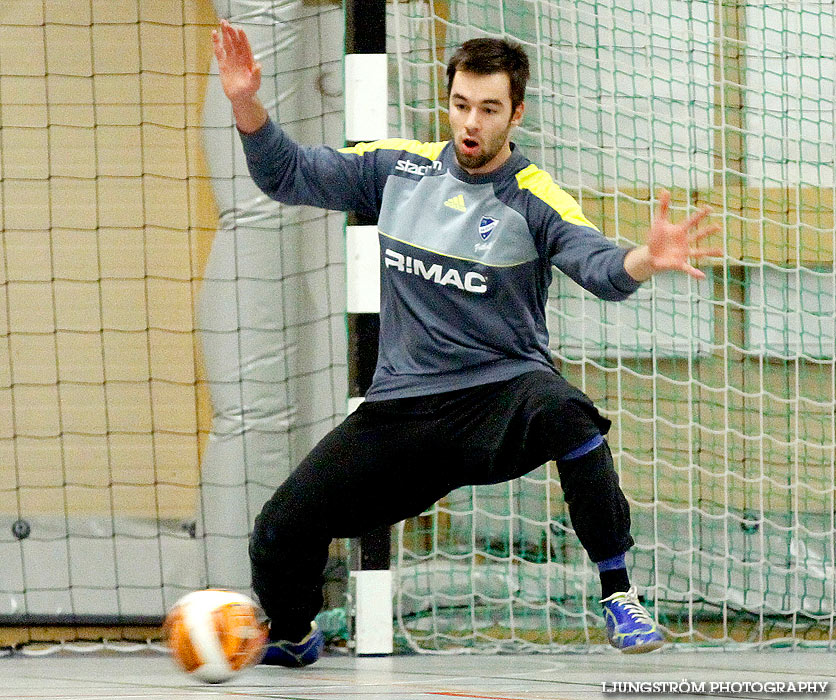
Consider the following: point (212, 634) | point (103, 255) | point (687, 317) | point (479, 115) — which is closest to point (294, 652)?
point (212, 634)

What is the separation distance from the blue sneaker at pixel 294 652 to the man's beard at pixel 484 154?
1529 mm

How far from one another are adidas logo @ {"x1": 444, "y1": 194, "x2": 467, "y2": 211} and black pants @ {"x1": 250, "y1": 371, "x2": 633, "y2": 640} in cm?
51

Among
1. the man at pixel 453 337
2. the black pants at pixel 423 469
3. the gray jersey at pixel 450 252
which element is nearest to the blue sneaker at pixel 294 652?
the black pants at pixel 423 469

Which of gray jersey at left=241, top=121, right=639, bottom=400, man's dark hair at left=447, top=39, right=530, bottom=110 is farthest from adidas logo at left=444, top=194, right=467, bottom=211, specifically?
man's dark hair at left=447, top=39, right=530, bottom=110

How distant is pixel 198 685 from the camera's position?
10.9ft

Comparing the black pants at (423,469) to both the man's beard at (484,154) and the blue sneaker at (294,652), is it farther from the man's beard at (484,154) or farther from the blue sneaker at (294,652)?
the man's beard at (484,154)

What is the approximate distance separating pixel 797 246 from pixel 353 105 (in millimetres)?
1903

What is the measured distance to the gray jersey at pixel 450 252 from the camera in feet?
11.2

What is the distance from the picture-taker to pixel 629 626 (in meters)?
3.13

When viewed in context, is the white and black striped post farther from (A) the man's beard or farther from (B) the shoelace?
(B) the shoelace

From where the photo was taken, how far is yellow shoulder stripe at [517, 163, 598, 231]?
10.9 ft

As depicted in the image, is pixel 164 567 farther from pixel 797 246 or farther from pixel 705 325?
pixel 797 246

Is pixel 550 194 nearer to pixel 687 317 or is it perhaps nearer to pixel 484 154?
pixel 484 154

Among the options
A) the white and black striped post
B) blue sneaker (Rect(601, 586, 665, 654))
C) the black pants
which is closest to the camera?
blue sneaker (Rect(601, 586, 665, 654))
